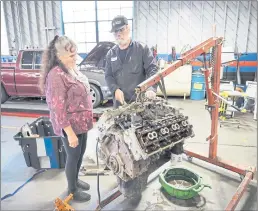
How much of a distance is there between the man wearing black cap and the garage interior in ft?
0.95

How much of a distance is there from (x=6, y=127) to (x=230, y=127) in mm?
4541

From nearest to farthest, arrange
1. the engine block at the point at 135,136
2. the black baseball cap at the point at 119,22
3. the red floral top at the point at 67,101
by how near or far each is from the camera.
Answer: the engine block at the point at 135,136, the red floral top at the point at 67,101, the black baseball cap at the point at 119,22

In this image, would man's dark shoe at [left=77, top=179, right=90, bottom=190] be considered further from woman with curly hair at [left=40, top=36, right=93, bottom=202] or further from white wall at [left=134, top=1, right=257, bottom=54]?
white wall at [left=134, top=1, right=257, bottom=54]

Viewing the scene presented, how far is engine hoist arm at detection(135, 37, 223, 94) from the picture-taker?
5.25 feet

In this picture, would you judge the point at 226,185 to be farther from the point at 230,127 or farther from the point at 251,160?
the point at 230,127

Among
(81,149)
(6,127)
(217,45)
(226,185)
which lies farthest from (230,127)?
(6,127)

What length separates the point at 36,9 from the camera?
8930 mm

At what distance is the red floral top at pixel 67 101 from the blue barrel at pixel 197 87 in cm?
496

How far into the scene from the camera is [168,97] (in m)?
6.95

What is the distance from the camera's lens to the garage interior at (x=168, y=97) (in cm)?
229

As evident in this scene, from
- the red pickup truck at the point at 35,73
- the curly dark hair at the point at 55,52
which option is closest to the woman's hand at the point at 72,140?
the curly dark hair at the point at 55,52

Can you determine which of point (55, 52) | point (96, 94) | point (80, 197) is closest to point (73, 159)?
point (80, 197)

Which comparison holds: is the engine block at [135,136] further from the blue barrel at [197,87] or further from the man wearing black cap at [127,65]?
the blue barrel at [197,87]

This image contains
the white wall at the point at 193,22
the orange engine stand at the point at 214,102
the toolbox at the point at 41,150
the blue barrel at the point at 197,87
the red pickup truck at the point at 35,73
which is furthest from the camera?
the white wall at the point at 193,22
